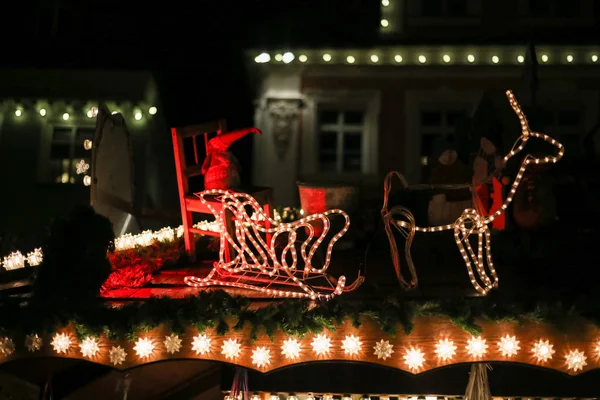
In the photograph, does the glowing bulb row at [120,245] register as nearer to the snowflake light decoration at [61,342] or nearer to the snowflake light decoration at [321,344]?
the snowflake light decoration at [61,342]

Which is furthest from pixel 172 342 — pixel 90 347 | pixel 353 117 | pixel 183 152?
pixel 353 117

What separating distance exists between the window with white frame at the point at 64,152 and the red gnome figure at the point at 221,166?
5.99 meters

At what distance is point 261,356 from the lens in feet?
16.7

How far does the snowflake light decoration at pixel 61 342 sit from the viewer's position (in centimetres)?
526

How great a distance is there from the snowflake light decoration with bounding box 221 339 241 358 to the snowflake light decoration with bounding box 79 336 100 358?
34.5 inches

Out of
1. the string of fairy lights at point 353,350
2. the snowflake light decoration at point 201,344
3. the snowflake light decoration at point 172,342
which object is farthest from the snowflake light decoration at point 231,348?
the snowflake light decoration at point 172,342

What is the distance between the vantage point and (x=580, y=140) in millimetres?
11016

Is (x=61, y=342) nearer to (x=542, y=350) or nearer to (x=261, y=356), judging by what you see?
(x=261, y=356)

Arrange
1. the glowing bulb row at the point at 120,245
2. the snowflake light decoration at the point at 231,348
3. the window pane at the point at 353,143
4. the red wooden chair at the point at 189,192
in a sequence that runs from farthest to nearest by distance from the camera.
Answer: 1. the window pane at the point at 353,143
2. the glowing bulb row at the point at 120,245
3. the red wooden chair at the point at 189,192
4. the snowflake light decoration at the point at 231,348

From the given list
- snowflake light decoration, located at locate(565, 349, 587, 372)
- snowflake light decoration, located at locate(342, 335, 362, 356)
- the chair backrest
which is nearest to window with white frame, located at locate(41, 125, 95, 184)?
the chair backrest

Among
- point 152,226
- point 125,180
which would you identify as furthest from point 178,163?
point 152,226

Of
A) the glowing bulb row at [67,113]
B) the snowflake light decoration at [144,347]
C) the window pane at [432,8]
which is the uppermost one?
the window pane at [432,8]

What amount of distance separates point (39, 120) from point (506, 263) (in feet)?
27.1

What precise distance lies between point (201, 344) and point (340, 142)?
6.50m
